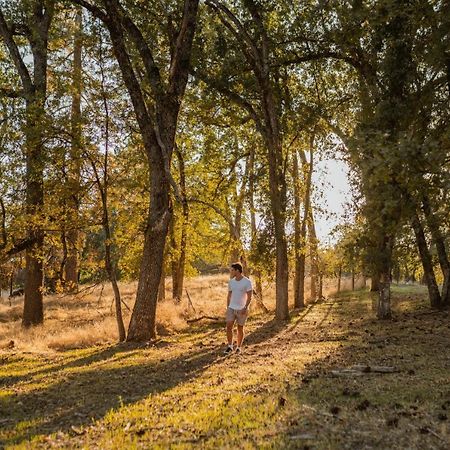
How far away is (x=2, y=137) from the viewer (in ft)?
51.9

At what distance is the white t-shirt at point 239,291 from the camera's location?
1144 centimetres

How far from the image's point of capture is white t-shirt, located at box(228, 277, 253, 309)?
1144 cm

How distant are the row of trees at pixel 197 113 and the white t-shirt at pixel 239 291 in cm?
312

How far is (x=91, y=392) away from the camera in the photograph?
8.22m

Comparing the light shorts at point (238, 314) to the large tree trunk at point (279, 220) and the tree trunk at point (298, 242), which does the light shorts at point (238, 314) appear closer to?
the large tree trunk at point (279, 220)

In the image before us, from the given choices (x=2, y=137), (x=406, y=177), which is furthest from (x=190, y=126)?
(x=406, y=177)

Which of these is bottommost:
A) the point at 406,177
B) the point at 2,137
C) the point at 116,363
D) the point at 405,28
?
the point at 116,363

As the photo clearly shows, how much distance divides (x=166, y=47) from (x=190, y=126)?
225 inches

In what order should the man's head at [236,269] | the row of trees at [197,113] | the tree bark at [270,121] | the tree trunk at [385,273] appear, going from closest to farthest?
the man's head at [236,269] < the row of trees at [197,113] < the tree trunk at [385,273] < the tree bark at [270,121]

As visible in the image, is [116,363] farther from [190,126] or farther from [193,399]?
[190,126]

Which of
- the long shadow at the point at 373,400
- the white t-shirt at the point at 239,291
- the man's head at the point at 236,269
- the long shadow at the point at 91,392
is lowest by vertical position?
the long shadow at the point at 91,392

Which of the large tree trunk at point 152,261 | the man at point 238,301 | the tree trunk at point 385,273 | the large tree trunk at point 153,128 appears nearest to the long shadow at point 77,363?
the large tree trunk at point 152,261

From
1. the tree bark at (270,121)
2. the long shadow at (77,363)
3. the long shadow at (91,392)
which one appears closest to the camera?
the long shadow at (91,392)

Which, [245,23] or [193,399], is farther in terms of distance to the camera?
[245,23]
